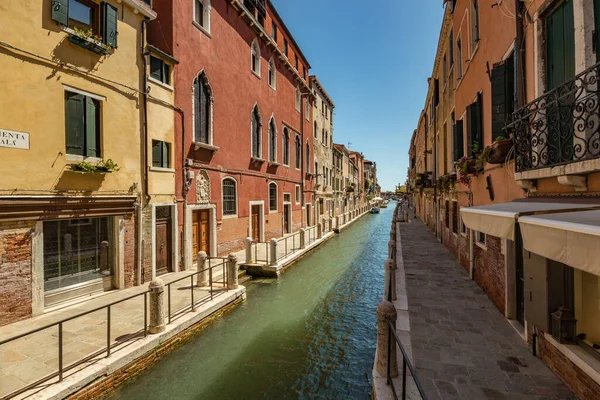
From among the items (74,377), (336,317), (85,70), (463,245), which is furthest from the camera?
(463,245)

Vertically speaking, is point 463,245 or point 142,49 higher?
point 142,49

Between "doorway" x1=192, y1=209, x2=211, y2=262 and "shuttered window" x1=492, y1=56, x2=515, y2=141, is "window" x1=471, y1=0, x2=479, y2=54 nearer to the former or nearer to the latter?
"shuttered window" x1=492, y1=56, x2=515, y2=141

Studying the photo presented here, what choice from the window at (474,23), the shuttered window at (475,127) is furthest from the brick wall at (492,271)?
the window at (474,23)

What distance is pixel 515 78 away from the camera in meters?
5.48

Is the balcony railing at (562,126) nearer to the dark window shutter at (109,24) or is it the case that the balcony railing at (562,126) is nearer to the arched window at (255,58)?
the dark window shutter at (109,24)

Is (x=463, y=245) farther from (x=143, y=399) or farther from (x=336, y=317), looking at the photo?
(x=143, y=399)

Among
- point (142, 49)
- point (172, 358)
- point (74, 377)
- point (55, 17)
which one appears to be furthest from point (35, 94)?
point (172, 358)

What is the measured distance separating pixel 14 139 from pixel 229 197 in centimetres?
836

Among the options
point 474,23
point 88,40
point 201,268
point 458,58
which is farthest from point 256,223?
point 474,23

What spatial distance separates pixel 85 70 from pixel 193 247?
Result: 22.3ft

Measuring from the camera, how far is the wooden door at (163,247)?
1017cm

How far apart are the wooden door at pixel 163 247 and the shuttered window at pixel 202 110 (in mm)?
3653

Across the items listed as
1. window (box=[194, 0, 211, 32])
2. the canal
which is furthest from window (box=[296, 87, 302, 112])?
the canal

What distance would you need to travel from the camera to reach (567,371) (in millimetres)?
4008
